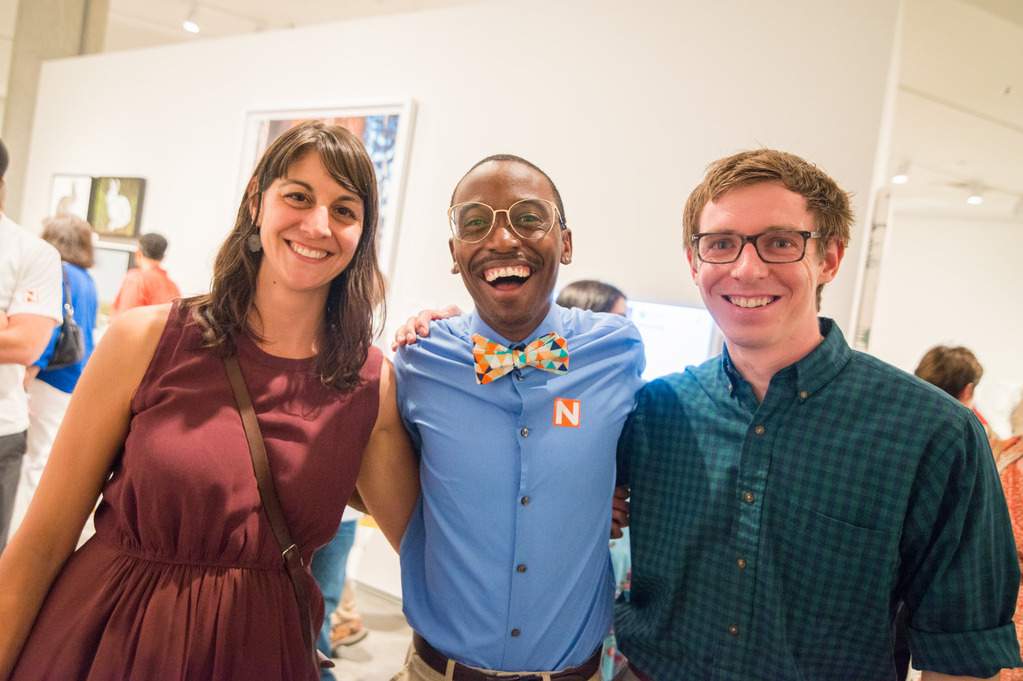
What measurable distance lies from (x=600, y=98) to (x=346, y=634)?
350 centimetres

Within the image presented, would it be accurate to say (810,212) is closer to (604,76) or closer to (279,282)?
(279,282)

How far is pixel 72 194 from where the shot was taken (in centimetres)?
767

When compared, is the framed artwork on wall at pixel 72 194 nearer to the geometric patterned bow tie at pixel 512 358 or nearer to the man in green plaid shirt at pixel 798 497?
the geometric patterned bow tie at pixel 512 358

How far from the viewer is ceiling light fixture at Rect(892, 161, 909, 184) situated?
8413 mm

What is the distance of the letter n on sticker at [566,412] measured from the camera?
1.67 m

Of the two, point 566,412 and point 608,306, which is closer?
point 566,412

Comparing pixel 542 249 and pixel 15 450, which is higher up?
pixel 542 249

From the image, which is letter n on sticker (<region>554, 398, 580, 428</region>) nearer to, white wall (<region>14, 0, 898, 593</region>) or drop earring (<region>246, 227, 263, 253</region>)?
drop earring (<region>246, 227, 263, 253</region>)

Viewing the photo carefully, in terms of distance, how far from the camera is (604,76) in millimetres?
4105

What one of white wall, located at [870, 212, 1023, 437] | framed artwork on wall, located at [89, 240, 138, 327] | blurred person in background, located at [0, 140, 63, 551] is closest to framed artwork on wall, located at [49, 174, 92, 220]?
framed artwork on wall, located at [89, 240, 138, 327]

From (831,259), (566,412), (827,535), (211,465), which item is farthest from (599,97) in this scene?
(211,465)

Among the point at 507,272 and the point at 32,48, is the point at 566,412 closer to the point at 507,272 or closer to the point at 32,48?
the point at 507,272

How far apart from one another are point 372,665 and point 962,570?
316cm

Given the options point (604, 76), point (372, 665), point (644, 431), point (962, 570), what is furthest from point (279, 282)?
point (604, 76)
